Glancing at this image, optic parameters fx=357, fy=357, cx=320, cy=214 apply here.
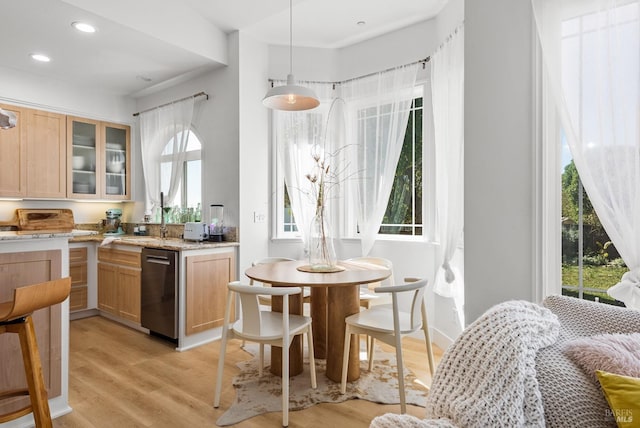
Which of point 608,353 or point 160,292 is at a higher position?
point 608,353

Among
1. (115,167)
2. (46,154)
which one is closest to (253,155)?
(115,167)

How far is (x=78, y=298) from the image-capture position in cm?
403

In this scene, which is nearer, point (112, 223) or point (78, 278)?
point (78, 278)

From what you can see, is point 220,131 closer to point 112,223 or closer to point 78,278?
point 112,223

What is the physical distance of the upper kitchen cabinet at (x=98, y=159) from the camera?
14.0 feet

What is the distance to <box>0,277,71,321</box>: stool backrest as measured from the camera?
1621 millimetres

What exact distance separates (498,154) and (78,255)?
14.2 feet

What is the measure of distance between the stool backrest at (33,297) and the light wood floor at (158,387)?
32.3 inches

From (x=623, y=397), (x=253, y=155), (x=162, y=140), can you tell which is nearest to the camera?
(x=623, y=397)

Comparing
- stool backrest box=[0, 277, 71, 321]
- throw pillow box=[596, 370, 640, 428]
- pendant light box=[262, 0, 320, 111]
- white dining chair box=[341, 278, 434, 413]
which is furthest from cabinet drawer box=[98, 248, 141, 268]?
Result: throw pillow box=[596, 370, 640, 428]

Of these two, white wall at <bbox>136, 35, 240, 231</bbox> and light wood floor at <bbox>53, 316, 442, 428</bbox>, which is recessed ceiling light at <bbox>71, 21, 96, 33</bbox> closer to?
white wall at <bbox>136, 35, 240, 231</bbox>

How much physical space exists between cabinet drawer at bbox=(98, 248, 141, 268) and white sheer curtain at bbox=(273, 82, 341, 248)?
1669mm

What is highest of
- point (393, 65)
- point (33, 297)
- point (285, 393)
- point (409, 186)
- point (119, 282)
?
point (393, 65)

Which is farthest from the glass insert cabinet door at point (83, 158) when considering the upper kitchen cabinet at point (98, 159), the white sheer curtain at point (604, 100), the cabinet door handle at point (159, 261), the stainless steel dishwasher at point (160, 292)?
the white sheer curtain at point (604, 100)
